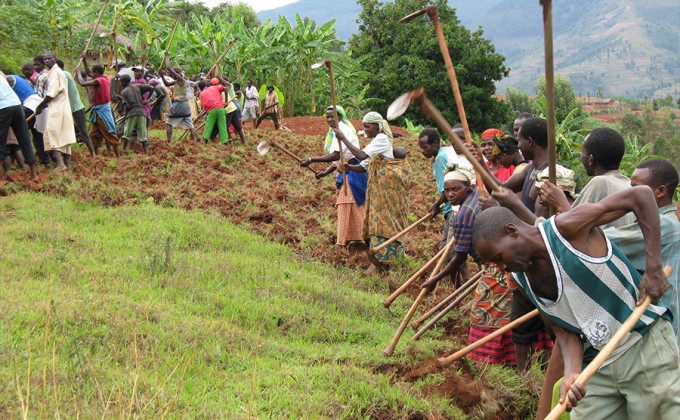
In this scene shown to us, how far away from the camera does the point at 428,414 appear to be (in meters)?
4.18

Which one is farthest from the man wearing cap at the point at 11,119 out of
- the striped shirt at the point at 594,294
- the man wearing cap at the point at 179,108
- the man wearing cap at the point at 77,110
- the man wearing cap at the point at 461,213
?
the striped shirt at the point at 594,294

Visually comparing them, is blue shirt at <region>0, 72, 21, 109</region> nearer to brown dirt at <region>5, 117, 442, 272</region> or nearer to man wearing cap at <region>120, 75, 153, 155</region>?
brown dirt at <region>5, 117, 442, 272</region>

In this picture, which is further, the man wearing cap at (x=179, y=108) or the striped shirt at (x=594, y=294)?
the man wearing cap at (x=179, y=108)

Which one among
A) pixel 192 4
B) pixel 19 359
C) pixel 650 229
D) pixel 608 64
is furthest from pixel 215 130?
pixel 608 64

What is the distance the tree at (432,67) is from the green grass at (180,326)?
60.7 ft

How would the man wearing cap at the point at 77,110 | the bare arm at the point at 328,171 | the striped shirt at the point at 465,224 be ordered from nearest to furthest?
the striped shirt at the point at 465,224
the bare arm at the point at 328,171
the man wearing cap at the point at 77,110

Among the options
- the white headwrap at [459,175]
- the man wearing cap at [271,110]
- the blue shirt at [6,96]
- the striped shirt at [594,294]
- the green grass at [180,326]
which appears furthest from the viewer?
the man wearing cap at [271,110]

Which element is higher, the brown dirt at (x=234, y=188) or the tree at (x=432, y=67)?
the tree at (x=432, y=67)

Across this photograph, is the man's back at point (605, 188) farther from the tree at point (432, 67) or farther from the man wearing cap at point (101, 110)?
the tree at point (432, 67)

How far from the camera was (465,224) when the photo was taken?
17.2 feet

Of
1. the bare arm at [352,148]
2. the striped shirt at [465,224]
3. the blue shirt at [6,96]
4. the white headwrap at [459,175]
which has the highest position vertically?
the blue shirt at [6,96]

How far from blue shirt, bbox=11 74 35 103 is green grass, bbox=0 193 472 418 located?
186 cm

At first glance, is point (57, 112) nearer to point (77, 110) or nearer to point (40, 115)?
point (40, 115)

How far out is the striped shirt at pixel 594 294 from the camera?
2969 millimetres
